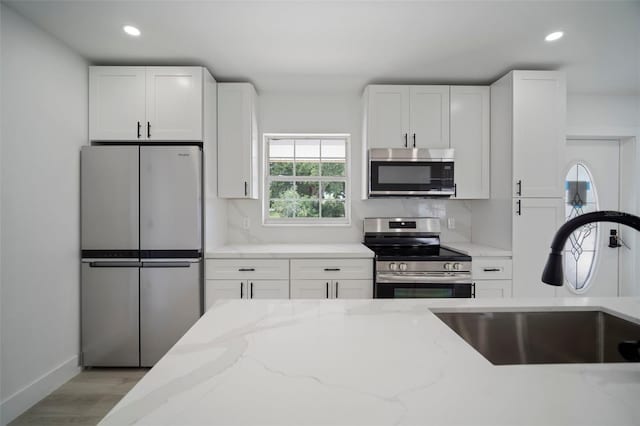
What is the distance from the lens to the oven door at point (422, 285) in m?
2.66

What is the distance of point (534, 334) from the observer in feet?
3.83

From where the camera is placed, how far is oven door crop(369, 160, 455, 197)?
298cm

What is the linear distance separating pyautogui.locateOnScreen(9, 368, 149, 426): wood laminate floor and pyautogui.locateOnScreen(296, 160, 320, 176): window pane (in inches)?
91.4

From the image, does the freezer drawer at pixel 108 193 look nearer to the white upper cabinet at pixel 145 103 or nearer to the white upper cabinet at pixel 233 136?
the white upper cabinet at pixel 145 103

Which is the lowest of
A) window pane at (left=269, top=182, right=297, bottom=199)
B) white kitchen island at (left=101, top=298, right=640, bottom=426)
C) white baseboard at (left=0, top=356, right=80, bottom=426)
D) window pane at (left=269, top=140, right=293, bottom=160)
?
white baseboard at (left=0, top=356, right=80, bottom=426)

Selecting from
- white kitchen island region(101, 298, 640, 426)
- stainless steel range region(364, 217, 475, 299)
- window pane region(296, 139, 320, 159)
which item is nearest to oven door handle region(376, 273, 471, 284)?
stainless steel range region(364, 217, 475, 299)

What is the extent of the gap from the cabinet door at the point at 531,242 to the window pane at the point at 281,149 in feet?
7.35

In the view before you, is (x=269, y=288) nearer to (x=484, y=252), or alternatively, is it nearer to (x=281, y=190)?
(x=281, y=190)

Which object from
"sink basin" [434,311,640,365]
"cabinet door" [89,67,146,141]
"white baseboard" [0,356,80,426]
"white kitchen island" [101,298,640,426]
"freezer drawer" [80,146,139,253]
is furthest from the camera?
"cabinet door" [89,67,146,141]

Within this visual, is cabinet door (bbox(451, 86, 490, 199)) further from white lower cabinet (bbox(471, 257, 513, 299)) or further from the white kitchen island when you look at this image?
the white kitchen island

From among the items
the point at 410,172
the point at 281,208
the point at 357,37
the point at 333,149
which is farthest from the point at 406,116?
the point at 281,208

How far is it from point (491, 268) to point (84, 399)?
3240 millimetres

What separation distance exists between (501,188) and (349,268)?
5.17 feet

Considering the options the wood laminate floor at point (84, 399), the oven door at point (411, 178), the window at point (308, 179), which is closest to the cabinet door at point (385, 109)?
the oven door at point (411, 178)
